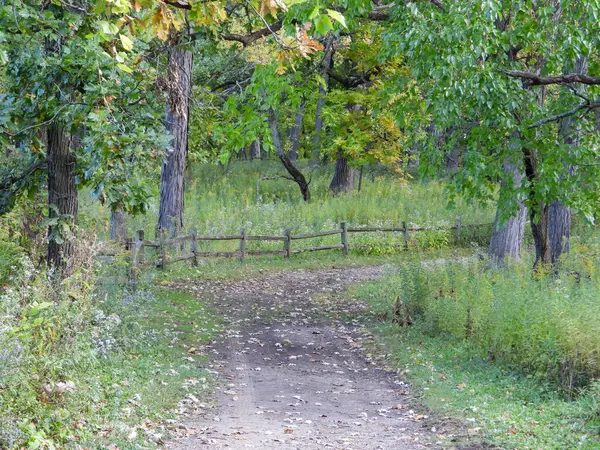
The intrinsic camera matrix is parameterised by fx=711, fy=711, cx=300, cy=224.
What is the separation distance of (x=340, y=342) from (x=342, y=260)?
1016cm

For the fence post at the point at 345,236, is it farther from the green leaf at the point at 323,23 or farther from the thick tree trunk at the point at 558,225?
the green leaf at the point at 323,23

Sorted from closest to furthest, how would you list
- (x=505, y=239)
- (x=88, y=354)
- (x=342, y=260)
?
(x=88, y=354) → (x=505, y=239) → (x=342, y=260)

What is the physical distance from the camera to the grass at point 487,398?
7.33 m

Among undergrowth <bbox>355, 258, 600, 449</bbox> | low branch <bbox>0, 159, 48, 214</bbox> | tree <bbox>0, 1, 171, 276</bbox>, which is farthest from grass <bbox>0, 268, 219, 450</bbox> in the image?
undergrowth <bbox>355, 258, 600, 449</bbox>

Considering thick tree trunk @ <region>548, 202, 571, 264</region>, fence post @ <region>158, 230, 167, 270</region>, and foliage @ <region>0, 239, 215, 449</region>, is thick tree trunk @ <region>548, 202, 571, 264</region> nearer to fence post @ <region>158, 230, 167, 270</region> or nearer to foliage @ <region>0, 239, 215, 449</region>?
fence post @ <region>158, 230, 167, 270</region>

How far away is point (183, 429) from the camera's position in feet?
25.7

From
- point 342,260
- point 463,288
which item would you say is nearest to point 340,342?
point 463,288

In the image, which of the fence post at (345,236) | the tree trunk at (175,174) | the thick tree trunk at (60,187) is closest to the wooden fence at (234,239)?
the fence post at (345,236)

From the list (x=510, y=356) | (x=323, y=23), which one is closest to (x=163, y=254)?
(x=510, y=356)

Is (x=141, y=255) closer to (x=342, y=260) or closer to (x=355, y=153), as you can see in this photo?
(x=342, y=260)

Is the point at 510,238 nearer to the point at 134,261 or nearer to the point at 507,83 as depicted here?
the point at 507,83

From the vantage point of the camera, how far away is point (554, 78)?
11.6m

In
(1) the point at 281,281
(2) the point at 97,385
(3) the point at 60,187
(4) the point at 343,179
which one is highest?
(4) the point at 343,179

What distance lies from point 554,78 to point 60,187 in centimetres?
794
